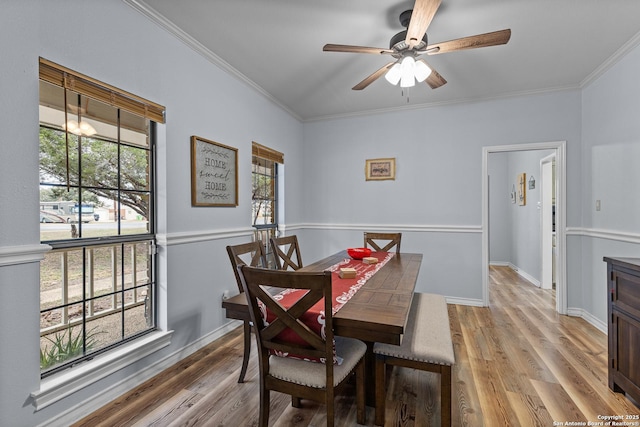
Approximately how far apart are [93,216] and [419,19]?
228 cm

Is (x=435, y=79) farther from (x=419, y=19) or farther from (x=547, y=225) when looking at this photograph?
(x=547, y=225)

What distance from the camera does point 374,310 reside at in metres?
1.42

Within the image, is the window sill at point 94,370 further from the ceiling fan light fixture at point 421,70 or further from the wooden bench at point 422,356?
the ceiling fan light fixture at point 421,70

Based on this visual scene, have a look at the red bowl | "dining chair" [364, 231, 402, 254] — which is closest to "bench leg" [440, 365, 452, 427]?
the red bowl

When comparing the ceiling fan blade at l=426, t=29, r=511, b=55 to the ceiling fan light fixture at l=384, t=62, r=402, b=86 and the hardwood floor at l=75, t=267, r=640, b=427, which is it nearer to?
the ceiling fan light fixture at l=384, t=62, r=402, b=86

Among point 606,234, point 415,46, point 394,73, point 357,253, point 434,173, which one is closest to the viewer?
point 415,46

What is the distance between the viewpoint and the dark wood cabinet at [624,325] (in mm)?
1756

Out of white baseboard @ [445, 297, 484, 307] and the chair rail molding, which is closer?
the chair rail molding

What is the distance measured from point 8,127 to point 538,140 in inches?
180

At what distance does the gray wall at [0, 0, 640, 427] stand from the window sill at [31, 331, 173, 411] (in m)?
0.04

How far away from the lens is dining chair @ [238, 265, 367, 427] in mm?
1269

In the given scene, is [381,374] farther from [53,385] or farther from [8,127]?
[8,127]

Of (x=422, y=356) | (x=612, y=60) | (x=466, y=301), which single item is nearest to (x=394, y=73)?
(x=422, y=356)

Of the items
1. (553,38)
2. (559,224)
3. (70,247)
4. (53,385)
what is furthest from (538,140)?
(53,385)
